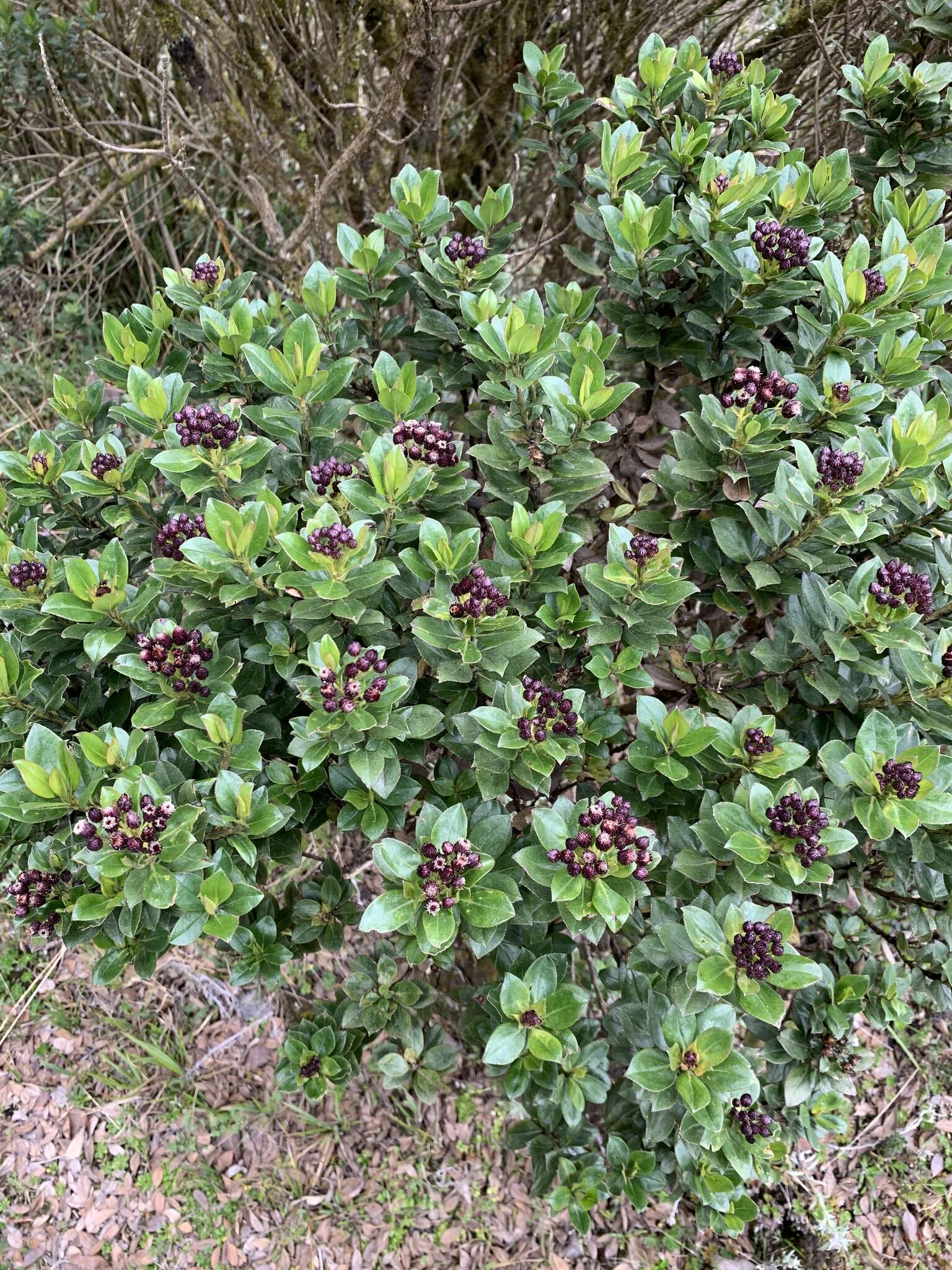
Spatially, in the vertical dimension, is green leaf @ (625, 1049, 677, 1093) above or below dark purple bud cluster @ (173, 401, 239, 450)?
below

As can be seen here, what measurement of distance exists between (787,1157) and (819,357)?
262cm

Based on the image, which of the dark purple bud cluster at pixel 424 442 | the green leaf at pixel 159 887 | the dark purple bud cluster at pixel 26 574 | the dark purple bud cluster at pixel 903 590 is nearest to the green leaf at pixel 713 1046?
the dark purple bud cluster at pixel 903 590

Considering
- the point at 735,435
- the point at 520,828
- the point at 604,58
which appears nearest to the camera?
the point at 735,435

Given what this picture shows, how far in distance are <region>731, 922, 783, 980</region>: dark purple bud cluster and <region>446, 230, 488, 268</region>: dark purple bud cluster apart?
1711mm

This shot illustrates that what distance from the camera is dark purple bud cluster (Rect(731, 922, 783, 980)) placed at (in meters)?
1.65

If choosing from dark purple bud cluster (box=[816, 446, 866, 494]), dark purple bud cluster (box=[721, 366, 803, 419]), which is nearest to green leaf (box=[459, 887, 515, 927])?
dark purple bud cluster (box=[816, 446, 866, 494])

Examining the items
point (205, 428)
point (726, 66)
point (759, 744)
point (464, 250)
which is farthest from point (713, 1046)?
point (726, 66)

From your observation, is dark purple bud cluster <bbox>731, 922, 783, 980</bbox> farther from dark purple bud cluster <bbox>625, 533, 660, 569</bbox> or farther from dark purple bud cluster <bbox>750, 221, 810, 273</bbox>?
dark purple bud cluster <bbox>750, 221, 810, 273</bbox>

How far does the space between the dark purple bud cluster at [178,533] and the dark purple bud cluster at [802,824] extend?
1.30m

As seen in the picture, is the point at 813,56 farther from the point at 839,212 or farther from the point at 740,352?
the point at 740,352

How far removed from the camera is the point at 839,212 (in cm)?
228

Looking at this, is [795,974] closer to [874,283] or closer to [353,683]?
[353,683]

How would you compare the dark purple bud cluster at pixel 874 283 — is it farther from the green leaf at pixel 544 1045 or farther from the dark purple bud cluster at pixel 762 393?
the green leaf at pixel 544 1045

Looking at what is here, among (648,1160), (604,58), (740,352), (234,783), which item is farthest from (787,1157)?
(604,58)
